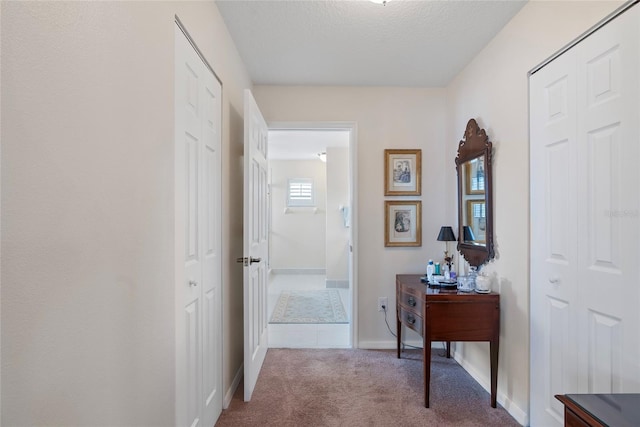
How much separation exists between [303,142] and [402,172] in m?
2.54

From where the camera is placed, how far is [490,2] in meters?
1.85

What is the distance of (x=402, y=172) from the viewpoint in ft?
10.0

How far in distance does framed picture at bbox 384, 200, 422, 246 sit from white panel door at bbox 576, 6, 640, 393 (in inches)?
61.6

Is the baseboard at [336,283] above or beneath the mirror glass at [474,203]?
beneath

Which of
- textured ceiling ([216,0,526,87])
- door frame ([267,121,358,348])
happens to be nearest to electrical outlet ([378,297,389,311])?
door frame ([267,121,358,348])

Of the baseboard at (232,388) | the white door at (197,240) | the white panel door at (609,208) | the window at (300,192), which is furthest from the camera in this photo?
the window at (300,192)

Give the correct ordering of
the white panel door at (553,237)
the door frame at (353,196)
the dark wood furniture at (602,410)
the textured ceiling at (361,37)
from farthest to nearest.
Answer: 1. the door frame at (353,196)
2. the textured ceiling at (361,37)
3. the white panel door at (553,237)
4. the dark wood furniture at (602,410)

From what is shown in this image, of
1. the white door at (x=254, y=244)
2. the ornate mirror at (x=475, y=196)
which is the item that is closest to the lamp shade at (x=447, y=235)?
the ornate mirror at (x=475, y=196)

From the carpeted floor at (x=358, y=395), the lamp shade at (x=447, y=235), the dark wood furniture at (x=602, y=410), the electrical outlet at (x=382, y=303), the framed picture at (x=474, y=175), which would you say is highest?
the framed picture at (x=474, y=175)

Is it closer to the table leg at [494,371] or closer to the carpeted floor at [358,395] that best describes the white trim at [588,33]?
the table leg at [494,371]

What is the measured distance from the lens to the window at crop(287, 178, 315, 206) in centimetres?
686

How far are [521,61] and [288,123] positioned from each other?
1.88m

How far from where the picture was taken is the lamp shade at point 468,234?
8.21 ft

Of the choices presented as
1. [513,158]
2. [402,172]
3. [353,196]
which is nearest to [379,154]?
[402,172]
